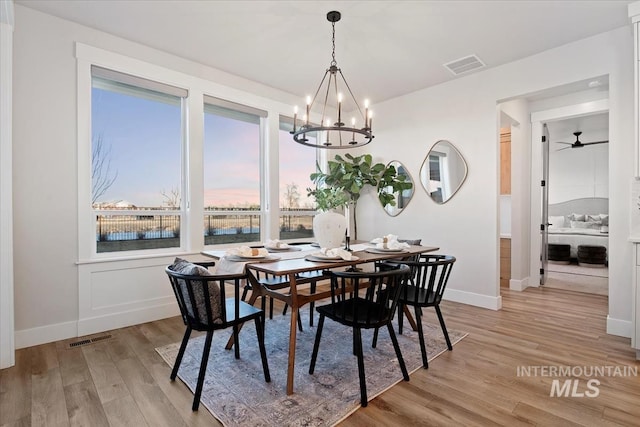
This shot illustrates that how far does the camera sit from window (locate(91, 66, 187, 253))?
10.2ft

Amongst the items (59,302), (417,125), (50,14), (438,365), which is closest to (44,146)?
(50,14)

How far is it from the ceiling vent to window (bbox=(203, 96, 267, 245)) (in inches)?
94.4

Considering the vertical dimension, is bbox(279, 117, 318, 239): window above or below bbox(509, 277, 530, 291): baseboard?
above

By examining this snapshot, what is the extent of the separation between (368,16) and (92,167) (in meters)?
2.93

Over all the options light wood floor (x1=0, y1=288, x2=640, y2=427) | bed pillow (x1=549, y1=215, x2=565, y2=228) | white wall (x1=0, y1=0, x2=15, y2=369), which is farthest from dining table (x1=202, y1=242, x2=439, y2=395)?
bed pillow (x1=549, y1=215, x2=565, y2=228)

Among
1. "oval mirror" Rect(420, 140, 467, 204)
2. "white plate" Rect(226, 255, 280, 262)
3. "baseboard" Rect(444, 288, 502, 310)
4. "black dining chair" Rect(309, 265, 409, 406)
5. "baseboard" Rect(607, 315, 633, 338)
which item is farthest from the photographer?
"oval mirror" Rect(420, 140, 467, 204)

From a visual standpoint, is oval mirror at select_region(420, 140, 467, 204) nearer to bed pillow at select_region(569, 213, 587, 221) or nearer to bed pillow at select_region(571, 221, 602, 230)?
bed pillow at select_region(571, 221, 602, 230)

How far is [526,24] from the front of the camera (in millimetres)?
2850

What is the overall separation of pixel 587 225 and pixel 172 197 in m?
8.45

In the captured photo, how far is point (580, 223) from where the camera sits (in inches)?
281

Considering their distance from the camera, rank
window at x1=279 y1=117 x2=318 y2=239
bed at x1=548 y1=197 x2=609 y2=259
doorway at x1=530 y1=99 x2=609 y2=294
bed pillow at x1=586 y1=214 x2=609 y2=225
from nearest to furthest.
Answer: window at x1=279 y1=117 x2=318 y2=239 < doorway at x1=530 y1=99 x2=609 y2=294 < bed at x1=548 y1=197 x2=609 y2=259 < bed pillow at x1=586 y1=214 x2=609 y2=225

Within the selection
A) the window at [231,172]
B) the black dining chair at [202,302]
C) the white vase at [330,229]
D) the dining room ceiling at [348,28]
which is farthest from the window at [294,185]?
the black dining chair at [202,302]

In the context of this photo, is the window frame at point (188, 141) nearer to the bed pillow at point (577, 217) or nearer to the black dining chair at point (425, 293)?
the black dining chair at point (425, 293)

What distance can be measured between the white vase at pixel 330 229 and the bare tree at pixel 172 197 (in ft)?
6.02
